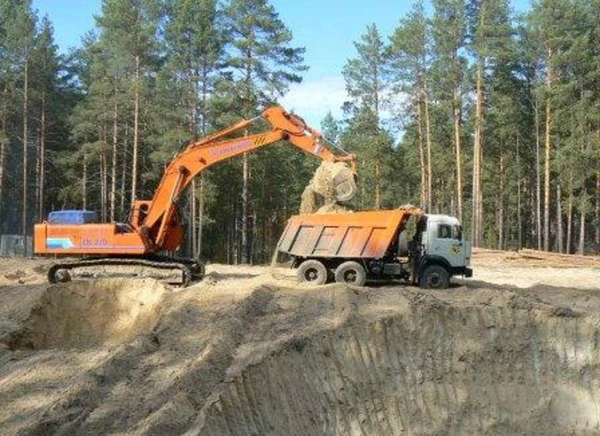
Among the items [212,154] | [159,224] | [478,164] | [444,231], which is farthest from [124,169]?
[444,231]

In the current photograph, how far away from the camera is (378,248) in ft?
49.1

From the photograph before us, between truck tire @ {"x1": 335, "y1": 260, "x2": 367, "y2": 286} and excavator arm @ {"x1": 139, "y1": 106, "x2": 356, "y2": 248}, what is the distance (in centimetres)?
173

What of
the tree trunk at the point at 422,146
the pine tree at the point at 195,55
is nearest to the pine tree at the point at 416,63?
the tree trunk at the point at 422,146

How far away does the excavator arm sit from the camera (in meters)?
16.1

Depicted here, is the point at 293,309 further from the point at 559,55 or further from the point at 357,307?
the point at 559,55

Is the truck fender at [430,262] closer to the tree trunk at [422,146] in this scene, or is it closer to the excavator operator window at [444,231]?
the excavator operator window at [444,231]

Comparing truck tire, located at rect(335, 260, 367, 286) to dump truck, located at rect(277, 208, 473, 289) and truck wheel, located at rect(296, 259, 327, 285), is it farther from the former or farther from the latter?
truck wheel, located at rect(296, 259, 327, 285)

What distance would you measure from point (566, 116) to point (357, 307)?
32.1m

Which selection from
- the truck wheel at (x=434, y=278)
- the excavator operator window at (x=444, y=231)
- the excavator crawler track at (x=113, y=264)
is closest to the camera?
the excavator crawler track at (x=113, y=264)

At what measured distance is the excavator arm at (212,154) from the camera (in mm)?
16141

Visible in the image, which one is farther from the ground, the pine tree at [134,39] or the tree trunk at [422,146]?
the pine tree at [134,39]

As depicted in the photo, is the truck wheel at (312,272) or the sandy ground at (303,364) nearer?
the sandy ground at (303,364)

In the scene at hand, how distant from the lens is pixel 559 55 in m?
38.2

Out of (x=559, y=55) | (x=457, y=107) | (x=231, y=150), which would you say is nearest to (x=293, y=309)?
(x=231, y=150)
